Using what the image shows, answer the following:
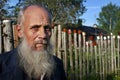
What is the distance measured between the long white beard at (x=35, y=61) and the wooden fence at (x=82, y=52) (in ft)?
4.97

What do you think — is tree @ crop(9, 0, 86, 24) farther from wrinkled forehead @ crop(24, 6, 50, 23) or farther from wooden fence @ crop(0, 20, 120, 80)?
wrinkled forehead @ crop(24, 6, 50, 23)

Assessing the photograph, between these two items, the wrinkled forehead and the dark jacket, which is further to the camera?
the wrinkled forehead

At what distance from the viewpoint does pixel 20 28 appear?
208cm

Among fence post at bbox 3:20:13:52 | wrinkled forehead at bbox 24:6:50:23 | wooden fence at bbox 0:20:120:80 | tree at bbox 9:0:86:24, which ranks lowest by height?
wooden fence at bbox 0:20:120:80

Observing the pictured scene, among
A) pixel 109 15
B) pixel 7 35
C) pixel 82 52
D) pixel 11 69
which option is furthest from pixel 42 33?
pixel 109 15

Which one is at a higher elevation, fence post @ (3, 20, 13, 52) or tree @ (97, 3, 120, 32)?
tree @ (97, 3, 120, 32)

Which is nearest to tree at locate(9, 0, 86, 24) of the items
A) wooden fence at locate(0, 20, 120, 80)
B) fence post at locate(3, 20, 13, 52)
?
wooden fence at locate(0, 20, 120, 80)

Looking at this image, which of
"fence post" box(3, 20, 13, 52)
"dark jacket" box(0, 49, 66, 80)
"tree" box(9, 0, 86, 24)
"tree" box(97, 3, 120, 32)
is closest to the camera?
"dark jacket" box(0, 49, 66, 80)

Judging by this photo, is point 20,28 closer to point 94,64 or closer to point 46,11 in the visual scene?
point 46,11

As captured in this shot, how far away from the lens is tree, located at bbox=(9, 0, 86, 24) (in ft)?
134

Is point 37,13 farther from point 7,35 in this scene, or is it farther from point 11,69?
point 7,35

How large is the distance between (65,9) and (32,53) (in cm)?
4137

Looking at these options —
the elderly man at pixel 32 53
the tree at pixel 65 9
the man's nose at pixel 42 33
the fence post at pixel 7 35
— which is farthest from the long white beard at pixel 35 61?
the tree at pixel 65 9

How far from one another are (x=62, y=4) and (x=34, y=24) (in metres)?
42.3
